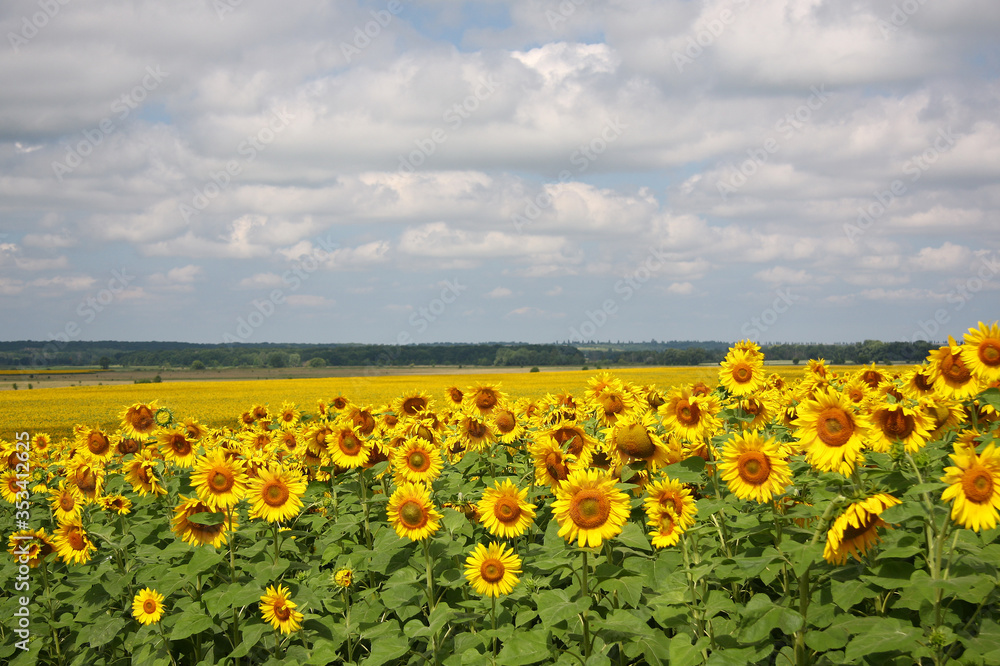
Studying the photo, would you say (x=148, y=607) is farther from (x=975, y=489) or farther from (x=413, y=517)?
(x=975, y=489)

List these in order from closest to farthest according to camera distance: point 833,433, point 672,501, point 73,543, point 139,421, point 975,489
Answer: point 975,489
point 833,433
point 672,501
point 73,543
point 139,421

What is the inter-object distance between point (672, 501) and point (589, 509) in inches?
26.4

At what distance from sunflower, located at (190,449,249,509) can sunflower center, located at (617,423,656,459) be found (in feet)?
10.4

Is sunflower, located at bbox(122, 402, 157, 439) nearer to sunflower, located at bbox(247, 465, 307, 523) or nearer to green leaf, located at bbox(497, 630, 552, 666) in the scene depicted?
sunflower, located at bbox(247, 465, 307, 523)

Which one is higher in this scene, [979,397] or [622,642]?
[979,397]

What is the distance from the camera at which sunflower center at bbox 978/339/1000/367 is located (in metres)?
3.86

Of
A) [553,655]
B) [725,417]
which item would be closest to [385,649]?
[553,655]

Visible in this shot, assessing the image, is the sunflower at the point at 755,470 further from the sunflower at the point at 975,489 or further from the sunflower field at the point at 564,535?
the sunflower at the point at 975,489

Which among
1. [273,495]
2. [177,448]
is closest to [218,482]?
[273,495]

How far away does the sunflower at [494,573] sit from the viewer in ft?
14.0

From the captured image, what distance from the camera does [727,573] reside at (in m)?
3.62

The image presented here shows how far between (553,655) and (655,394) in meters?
3.20

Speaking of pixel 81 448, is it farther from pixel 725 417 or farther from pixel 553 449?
pixel 725 417

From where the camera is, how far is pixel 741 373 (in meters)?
5.60
